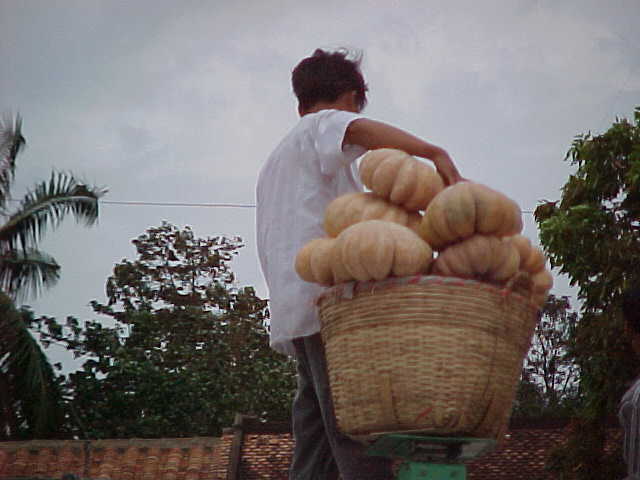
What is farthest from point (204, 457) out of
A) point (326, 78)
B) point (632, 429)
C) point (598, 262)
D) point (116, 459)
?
point (326, 78)

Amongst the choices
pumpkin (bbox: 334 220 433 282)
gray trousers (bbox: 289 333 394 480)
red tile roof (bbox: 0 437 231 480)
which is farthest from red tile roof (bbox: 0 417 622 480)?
pumpkin (bbox: 334 220 433 282)

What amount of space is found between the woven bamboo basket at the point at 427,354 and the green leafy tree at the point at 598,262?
7.06 m

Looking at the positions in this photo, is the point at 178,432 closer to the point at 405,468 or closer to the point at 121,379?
the point at 121,379

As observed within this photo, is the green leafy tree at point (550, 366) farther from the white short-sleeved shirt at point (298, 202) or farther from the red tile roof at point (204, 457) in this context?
the white short-sleeved shirt at point (298, 202)

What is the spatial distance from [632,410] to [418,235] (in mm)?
1003

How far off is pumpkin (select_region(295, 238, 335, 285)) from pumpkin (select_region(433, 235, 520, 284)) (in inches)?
9.8

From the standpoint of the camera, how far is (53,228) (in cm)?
1441

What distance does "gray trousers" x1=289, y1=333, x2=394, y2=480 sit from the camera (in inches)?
92.3

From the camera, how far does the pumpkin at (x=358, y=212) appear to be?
231 centimetres

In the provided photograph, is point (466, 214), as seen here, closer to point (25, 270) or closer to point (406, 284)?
point (406, 284)

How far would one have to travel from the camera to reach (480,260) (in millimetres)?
2139

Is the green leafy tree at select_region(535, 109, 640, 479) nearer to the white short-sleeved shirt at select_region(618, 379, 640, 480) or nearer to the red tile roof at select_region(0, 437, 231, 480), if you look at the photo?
the white short-sleeved shirt at select_region(618, 379, 640, 480)

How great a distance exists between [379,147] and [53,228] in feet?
41.5

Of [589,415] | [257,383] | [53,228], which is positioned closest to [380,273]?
[589,415]
